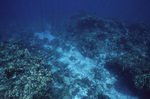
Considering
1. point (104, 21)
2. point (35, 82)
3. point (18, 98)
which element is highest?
point (104, 21)

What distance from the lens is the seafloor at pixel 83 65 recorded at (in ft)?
22.9

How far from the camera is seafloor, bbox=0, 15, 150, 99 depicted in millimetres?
6965

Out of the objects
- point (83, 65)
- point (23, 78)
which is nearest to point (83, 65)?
point (83, 65)

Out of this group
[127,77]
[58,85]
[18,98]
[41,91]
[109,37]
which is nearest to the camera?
[18,98]

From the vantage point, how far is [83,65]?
14.0m

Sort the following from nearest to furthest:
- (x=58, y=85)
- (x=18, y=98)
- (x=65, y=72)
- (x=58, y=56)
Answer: (x=18, y=98) < (x=58, y=85) < (x=65, y=72) < (x=58, y=56)

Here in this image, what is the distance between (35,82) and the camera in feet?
21.6

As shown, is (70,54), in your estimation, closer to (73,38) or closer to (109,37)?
(73,38)

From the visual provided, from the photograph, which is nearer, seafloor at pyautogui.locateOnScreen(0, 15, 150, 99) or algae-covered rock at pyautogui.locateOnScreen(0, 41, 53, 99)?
algae-covered rock at pyautogui.locateOnScreen(0, 41, 53, 99)

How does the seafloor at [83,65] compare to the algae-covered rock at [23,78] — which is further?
the seafloor at [83,65]

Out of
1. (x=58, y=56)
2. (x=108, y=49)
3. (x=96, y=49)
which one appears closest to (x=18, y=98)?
(x=58, y=56)

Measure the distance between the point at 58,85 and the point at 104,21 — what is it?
17.1 m

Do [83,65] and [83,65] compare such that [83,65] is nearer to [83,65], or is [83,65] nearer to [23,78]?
[83,65]

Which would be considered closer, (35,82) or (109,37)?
(35,82)
